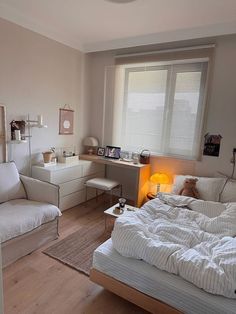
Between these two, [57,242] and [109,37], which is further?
[109,37]

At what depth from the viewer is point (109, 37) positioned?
3195mm

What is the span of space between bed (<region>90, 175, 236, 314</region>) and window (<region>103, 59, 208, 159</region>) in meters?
1.70

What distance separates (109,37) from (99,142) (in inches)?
65.6

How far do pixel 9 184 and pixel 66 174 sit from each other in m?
0.81

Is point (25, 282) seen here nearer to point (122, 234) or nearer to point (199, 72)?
point (122, 234)

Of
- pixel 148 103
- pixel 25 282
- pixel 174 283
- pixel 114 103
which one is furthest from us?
pixel 114 103

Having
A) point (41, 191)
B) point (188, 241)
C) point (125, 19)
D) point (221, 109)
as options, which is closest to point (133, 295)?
point (188, 241)

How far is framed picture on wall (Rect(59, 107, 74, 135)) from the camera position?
343cm

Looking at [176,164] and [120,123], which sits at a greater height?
[120,123]

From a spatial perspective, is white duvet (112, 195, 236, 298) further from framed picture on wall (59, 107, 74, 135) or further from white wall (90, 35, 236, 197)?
framed picture on wall (59, 107, 74, 135)

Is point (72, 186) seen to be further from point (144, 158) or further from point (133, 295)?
point (133, 295)

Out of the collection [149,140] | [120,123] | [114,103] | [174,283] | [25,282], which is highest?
[114,103]

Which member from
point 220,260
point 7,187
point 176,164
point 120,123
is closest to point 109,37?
point 120,123

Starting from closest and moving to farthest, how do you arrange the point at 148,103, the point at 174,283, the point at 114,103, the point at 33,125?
the point at 174,283
the point at 33,125
the point at 148,103
the point at 114,103
